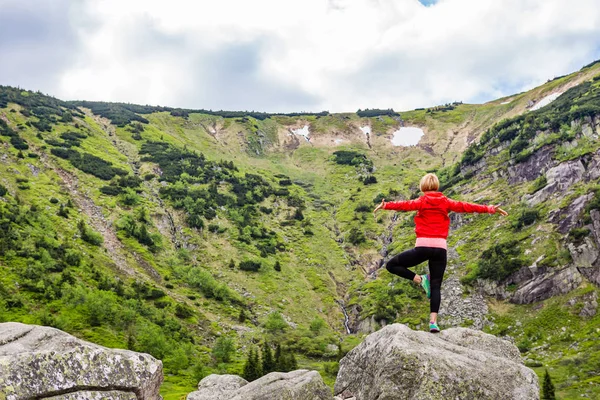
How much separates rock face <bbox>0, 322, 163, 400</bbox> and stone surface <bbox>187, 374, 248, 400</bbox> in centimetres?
1648

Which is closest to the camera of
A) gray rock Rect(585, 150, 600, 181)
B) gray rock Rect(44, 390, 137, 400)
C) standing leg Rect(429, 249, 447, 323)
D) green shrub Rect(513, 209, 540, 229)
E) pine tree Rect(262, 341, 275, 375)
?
gray rock Rect(44, 390, 137, 400)

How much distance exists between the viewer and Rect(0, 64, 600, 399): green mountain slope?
54.2 metres

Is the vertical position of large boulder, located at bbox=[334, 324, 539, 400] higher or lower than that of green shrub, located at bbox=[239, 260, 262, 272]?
higher

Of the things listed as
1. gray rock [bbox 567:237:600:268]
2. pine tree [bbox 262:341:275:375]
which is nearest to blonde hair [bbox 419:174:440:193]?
pine tree [bbox 262:341:275:375]

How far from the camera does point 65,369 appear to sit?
10.2 metres

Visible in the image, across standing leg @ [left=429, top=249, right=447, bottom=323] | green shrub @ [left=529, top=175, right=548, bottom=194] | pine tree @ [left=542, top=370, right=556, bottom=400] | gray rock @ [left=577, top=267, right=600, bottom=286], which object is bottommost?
pine tree @ [left=542, top=370, right=556, bottom=400]

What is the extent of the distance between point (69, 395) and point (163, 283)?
65900mm

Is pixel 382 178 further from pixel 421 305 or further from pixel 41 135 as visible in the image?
pixel 41 135

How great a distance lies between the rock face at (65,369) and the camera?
957cm

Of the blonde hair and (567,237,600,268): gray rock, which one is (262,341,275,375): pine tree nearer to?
the blonde hair

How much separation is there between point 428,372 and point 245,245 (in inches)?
3305

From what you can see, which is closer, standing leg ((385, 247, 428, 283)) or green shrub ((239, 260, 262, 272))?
standing leg ((385, 247, 428, 283))

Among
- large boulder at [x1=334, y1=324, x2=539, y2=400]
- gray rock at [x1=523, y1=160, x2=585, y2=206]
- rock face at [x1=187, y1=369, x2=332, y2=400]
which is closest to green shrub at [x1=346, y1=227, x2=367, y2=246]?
gray rock at [x1=523, y1=160, x2=585, y2=206]

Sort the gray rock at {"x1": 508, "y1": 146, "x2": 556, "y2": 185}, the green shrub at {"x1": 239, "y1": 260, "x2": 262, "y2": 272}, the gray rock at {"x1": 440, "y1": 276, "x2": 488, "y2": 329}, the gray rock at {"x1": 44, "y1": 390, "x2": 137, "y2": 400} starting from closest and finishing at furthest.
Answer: the gray rock at {"x1": 44, "y1": 390, "x2": 137, "y2": 400} < the gray rock at {"x1": 440, "y1": 276, "x2": 488, "y2": 329} < the green shrub at {"x1": 239, "y1": 260, "x2": 262, "y2": 272} < the gray rock at {"x1": 508, "y1": 146, "x2": 556, "y2": 185}
